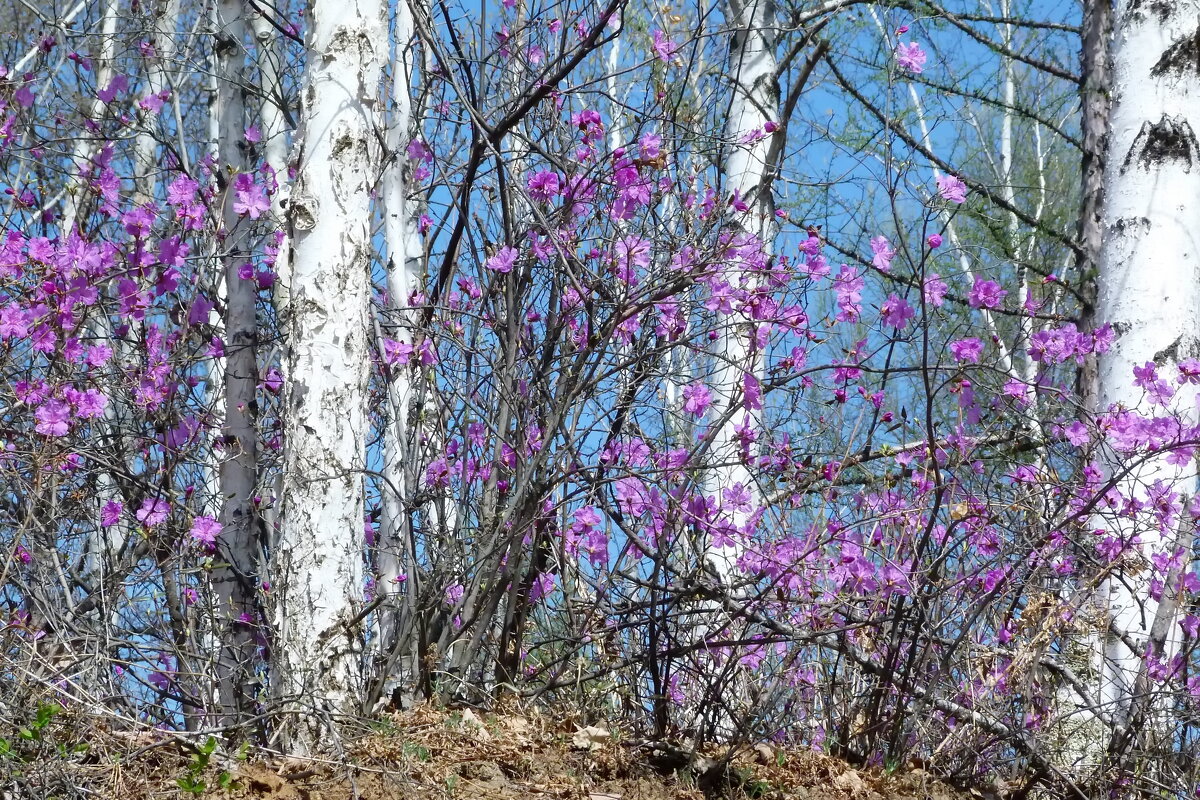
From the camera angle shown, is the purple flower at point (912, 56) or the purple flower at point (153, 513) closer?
the purple flower at point (912, 56)

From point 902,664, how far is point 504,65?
2.62 metres

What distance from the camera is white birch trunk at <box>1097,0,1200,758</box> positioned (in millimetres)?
4051

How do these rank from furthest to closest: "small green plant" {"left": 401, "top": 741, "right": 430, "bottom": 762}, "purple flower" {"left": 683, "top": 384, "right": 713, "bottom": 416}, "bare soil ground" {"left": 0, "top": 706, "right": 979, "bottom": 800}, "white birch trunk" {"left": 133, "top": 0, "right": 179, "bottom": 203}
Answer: "white birch trunk" {"left": 133, "top": 0, "right": 179, "bottom": 203} < "purple flower" {"left": 683, "top": 384, "right": 713, "bottom": 416} < "small green plant" {"left": 401, "top": 741, "right": 430, "bottom": 762} < "bare soil ground" {"left": 0, "top": 706, "right": 979, "bottom": 800}

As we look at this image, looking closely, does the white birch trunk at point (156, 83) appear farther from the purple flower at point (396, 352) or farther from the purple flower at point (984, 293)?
the purple flower at point (984, 293)

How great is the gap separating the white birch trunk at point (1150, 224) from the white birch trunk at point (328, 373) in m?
2.61

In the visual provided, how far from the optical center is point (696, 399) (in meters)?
4.15

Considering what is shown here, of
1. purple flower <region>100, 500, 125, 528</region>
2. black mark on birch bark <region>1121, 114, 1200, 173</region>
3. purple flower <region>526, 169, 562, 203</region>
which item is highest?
black mark on birch bark <region>1121, 114, 1200, 173</region>

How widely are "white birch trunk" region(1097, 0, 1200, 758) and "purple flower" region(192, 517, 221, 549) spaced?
323cm

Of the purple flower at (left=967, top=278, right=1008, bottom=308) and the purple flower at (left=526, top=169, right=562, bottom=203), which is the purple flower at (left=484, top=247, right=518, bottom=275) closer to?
the purple flower at (left=526, top=169, right=562, bottom=203)

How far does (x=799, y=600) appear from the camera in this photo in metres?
3.25

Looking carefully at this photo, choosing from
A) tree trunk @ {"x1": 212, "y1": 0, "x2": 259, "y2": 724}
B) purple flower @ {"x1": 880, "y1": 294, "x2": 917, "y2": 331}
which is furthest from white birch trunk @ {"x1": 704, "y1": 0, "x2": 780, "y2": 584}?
tree trunk @ {"x1": 212, "y1": 0, "x2": 259, "y2": 724}

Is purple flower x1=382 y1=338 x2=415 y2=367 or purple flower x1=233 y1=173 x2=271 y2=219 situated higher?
purple flower x1=233 y1=173 x2=271 y2=219

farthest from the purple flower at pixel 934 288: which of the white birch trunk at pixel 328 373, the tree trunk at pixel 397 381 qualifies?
the white birch trunk at pixel 328 373

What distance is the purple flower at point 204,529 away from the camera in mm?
4238
